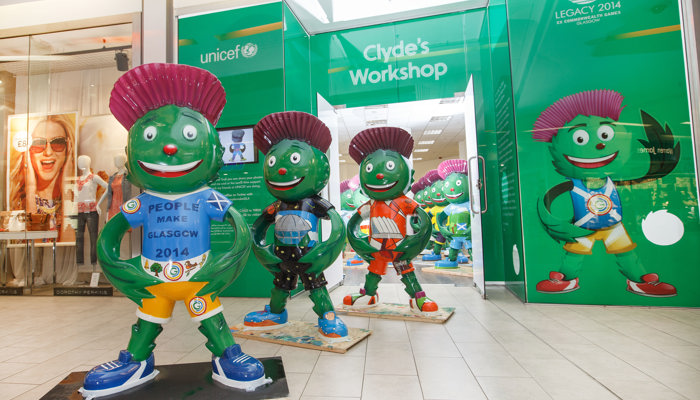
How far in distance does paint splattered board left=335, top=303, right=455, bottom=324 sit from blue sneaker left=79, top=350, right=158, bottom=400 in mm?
1946

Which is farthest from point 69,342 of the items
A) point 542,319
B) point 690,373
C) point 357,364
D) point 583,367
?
point 690,373

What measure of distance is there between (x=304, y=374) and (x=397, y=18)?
4.85 meters

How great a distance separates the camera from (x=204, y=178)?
6.95 ft

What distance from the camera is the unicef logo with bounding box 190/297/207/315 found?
6.63 feet

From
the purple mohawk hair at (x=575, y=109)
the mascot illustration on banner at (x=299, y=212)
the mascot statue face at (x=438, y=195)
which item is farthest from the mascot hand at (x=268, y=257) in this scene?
the mascot statue face at (x=438, y=195)

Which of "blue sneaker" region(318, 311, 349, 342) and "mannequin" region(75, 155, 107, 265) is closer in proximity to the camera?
"blue sneaker" region(318, 311, 349, 342)

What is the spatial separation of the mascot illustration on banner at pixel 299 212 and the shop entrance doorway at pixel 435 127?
2017 millimetres

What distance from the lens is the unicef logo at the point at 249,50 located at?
452 cm

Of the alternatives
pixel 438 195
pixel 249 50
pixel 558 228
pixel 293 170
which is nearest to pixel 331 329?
pixel 293 170

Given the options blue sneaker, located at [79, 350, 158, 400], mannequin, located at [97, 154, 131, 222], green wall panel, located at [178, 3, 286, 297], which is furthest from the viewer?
mannequin, located at [97, 154, 131, 222]

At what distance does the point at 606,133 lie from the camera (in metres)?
3.65

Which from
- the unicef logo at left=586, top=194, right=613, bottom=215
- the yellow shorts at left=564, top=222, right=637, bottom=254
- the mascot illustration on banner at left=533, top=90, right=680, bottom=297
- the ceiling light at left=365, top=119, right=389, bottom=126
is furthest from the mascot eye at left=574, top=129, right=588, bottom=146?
the ceiling light at left=365, top=119, right=389, bottom=126

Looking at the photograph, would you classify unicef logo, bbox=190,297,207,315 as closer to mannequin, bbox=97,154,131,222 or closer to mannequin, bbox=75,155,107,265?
mannequin, bbox=97,154,131,222

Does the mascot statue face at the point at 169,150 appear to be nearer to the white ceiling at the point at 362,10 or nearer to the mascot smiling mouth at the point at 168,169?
the mascot smiling mouth at the point at 168,169
